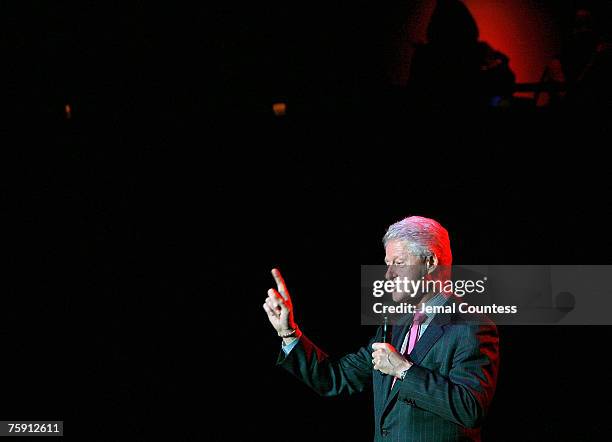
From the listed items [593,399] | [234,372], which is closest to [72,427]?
[234,372]

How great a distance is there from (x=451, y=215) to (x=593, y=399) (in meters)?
1.26

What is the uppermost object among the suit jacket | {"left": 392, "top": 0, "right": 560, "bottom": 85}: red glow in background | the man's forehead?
{"left": 392, "top": 0, "right": 560, "bottom": 85}: red glow in background

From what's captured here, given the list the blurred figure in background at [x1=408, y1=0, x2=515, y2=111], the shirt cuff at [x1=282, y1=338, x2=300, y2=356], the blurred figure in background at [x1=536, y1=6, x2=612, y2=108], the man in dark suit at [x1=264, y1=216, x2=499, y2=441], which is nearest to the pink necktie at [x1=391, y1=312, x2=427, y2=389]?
the man in dark suit at [x1=264, y1=216, x2=499, y2=441]

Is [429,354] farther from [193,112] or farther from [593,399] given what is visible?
[193,112]

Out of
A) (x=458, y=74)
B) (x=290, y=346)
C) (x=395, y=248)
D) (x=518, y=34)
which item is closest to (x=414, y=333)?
(x=395, y=248)

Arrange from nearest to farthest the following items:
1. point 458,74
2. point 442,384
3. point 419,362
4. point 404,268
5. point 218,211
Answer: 1. point 442,384
2. point 419,362
3. point 404,268
4. point 458,74
5. point 218,211

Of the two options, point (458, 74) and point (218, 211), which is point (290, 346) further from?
point (458, 74)

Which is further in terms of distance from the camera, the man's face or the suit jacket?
the man's face

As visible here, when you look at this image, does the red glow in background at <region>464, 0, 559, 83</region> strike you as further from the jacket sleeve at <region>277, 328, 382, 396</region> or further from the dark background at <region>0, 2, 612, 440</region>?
the jacket sleeve at <region>277, 328, 382, 396</region>

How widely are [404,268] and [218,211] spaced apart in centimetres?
164

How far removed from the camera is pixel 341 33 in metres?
3.86

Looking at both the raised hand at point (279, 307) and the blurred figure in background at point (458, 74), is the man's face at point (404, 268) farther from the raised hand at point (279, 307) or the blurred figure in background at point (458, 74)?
the blurred figure in background at point (458, 74)

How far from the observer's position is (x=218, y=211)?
11.9 feet

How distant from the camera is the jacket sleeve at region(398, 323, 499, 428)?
1.95 meters
